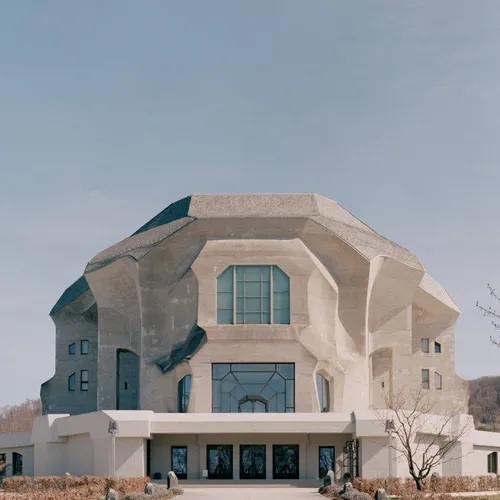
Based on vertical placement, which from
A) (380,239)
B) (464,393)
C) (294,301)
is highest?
(380,239)

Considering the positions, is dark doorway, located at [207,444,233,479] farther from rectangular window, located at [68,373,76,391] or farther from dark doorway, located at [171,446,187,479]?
rectangular window, located at [68,373,76,391]

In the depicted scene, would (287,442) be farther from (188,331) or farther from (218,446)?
(188,331)

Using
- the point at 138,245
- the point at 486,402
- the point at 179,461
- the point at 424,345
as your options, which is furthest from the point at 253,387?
the point at 486,402

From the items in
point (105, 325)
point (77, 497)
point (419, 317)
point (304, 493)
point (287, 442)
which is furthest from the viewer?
point (419, 317)

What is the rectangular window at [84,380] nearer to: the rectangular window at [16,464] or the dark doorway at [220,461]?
the rectangular window at [16,464]

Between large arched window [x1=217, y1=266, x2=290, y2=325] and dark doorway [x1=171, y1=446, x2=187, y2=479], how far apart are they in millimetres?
7909

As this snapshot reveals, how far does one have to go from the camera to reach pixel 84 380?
74812mm

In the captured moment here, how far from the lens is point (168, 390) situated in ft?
197

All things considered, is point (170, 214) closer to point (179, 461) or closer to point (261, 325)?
point (261, 325)

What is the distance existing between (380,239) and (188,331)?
14.9m

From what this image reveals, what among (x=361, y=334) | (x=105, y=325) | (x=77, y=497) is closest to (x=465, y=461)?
(x=361, y=334)

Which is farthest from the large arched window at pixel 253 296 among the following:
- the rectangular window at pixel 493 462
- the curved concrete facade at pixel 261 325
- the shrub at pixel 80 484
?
the rectangular window at pixel 493 462

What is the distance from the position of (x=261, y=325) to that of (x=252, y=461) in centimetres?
795

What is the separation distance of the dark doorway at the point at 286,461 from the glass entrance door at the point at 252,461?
675 mm
